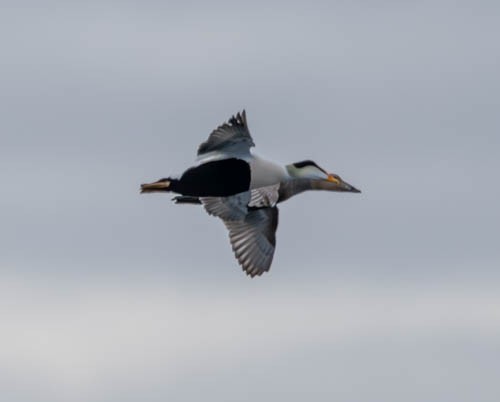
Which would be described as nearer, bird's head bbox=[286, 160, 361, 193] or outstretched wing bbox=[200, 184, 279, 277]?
bird's head bbox=[286, 160, 361, 193]

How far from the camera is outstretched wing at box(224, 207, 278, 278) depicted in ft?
172

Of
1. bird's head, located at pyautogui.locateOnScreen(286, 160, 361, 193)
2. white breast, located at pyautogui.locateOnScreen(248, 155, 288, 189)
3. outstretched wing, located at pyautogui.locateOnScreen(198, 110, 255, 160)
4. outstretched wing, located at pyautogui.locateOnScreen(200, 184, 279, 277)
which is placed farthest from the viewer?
outstretched wing, located at pyautogui.locateOnScreen(200, 184, 279, 277)

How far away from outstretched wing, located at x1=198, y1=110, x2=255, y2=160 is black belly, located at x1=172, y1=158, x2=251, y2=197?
0.69 feet

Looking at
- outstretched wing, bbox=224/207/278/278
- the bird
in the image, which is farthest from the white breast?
outstretched wing, bbox=224/207/278/278

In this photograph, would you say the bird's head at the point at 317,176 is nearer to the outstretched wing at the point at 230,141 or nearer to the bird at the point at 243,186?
the bird at the point at 243,186

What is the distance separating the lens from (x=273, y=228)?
174 ft

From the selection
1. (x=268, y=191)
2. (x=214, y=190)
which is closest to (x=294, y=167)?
(x=268, y=191)

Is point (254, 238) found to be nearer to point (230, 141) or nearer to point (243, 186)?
point (243, 186)

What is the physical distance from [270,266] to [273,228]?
121 centimetres

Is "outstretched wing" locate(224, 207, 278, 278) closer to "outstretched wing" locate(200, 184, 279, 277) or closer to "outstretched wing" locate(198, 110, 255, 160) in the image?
"outstretched wing" locate(200, 184, 279, 277)

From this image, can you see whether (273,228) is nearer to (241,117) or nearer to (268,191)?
(268,191)

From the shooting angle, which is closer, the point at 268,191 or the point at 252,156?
the point at 252,156

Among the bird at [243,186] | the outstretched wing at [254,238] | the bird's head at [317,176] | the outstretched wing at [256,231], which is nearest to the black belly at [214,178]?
the bird at [243,186]

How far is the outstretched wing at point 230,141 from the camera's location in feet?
157
